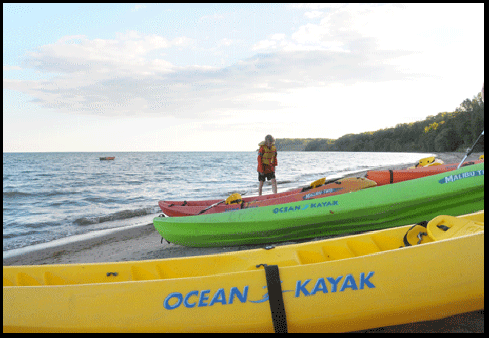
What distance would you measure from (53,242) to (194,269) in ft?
14.9

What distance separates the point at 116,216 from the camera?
8.02m

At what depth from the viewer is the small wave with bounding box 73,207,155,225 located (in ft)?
24.4

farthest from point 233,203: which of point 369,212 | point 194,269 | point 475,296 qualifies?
point 475,296

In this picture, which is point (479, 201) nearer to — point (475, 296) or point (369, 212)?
point (369, 212)

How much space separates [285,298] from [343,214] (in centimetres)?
246

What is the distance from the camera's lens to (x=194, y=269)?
2668 millimetres

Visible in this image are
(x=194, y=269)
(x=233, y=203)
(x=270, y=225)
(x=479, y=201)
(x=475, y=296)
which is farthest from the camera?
(x=233, y=203)

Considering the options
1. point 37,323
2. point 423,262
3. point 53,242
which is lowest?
point 53,242

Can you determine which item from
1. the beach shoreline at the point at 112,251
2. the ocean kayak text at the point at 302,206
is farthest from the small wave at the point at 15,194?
the ocean kayak text at the point at 302,206

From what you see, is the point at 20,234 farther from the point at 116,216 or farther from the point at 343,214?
the point at 343,214

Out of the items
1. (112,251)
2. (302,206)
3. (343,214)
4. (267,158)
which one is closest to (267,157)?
(267,158)

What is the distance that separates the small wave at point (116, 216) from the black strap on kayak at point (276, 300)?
21.7 ft

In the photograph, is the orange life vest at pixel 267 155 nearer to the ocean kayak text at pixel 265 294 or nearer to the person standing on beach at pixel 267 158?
the person standing on beach at pixel 267 158

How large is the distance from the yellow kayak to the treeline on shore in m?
14.7
